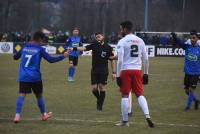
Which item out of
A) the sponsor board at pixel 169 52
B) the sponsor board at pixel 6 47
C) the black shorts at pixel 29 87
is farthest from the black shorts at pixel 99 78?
the sponsor board at pixel 6 47

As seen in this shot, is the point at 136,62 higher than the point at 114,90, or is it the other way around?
the point at 136,62

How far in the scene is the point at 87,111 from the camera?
15.4 meters

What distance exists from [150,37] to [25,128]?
125 ft

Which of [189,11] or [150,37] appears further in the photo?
[189,11]

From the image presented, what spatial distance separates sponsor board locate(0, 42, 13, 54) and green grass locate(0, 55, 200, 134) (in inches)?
975

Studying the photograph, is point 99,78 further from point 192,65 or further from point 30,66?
point 30,66

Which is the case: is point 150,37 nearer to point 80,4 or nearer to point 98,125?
point 80,4

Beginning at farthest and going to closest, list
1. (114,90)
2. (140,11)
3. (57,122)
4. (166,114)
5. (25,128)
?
(140,11)
(114,90)
(166,114)
(57,122)
(25,128)

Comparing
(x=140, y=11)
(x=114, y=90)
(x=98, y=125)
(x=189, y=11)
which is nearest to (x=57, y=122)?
(x=98, y=125)

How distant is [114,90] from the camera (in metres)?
21.3

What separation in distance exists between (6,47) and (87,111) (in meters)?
35.4

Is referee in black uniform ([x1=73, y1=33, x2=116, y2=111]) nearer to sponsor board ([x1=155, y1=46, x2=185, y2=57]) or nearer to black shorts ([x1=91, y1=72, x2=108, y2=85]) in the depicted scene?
black shorts ([x1=91, y1=72, x2=108, y2=85])

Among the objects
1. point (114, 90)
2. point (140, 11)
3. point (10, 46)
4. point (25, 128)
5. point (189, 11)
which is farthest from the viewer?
point (140, 11)

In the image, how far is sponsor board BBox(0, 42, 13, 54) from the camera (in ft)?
163
